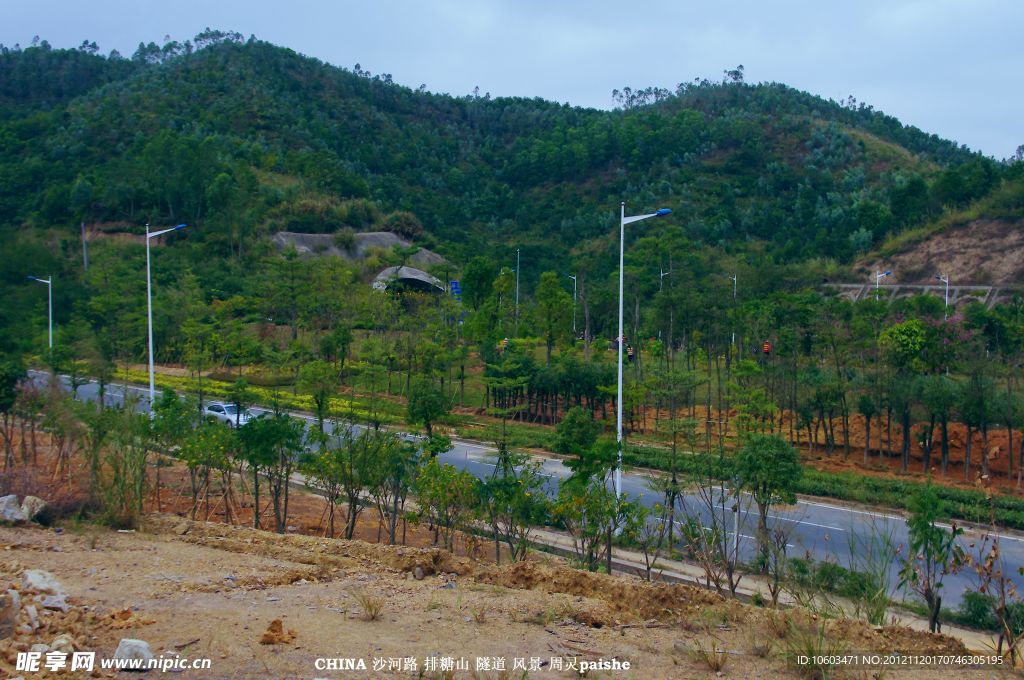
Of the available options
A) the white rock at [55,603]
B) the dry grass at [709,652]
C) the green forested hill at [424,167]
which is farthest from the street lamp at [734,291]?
the white rock at [55,603]

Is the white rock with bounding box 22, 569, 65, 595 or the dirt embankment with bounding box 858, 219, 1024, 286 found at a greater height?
the dirt embankment with bounding box 858, 219, 1024, 286

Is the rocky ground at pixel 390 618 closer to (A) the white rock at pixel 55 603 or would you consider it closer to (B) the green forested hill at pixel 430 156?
(A) the white rock at pixel 55 603

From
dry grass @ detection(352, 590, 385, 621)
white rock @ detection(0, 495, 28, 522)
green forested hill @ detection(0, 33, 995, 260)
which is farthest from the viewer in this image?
green forested hill @ detection(0, 33, 995, 260)

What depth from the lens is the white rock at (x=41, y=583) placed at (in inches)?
248

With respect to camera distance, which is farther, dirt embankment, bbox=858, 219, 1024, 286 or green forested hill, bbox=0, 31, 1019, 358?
green forested hill, bbox=0, 31, 1019, 358

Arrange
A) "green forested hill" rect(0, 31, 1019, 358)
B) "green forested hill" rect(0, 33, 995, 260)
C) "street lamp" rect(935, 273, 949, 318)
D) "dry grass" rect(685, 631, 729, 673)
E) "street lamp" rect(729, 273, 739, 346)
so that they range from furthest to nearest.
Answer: "green forested hill" rect(0, 33, 995, 260) → "green forested hill" rect(0, 31, 1019, 358) → "street lamp" rect(729, 273, 739, 346) → "street lamp" rect(935, 273, 949, 318) → "dry grass" rect(685, 631, 729, 673)

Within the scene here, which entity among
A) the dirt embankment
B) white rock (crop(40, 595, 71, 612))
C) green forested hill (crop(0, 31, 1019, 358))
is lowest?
white rock (crop(40, 595, 71, 612))

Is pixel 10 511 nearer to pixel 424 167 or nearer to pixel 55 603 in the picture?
pixel 55 603

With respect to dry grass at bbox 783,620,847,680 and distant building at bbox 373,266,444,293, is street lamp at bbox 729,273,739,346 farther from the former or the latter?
dry grass at bbox 783,620,847,680

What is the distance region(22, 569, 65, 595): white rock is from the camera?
6305 millimetres

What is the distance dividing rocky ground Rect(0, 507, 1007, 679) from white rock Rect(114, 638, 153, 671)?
0.86 ft

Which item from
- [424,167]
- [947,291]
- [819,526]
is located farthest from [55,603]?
[424,167]

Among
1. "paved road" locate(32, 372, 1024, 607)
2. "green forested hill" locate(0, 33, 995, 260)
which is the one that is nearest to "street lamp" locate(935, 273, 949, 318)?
"green forested hill" locate(0, 33, 995, 260)

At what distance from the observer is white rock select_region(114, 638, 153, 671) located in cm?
520
